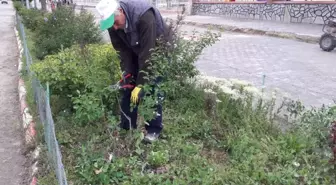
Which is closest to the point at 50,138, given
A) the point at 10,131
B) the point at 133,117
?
the point at 133,117

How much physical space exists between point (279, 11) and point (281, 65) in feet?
28.1

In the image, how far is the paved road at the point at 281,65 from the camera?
6.66 metres

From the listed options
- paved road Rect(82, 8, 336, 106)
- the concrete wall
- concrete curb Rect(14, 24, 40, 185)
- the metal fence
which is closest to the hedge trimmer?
the metal fence

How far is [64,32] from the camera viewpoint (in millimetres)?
8336

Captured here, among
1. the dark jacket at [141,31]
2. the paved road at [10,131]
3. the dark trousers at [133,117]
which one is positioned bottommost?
the paved road at [10,131]

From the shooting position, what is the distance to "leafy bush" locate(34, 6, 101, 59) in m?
8.08

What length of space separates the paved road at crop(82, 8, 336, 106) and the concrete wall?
2.85m

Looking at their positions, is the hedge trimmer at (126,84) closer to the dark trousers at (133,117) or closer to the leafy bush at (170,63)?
the dark trousers at (133,117)

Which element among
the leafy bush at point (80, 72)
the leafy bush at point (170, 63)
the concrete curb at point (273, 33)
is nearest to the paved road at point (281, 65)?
the concrete curb at point (273, 33)

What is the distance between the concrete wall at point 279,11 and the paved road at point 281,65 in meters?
2.85

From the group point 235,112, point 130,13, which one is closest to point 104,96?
point 130,13

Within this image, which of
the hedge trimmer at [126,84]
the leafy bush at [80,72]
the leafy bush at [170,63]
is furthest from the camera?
the leafy bush at [80,72]

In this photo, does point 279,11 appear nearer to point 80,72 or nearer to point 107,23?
point 80,72

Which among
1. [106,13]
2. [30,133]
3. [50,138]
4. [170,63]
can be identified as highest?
[106,13]
